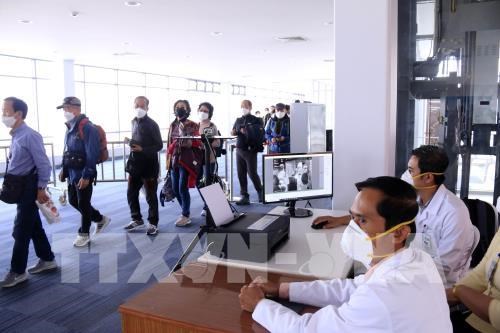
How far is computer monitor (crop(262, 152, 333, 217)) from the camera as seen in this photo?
8.15 feet

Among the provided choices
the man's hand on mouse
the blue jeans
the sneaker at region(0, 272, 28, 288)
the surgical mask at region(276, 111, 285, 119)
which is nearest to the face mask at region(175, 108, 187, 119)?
the blue jeans

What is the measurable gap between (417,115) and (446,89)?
40 cm

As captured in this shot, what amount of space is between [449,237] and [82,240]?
335cm

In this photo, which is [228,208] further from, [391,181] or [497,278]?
[497,278]

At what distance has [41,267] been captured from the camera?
3.34 meters

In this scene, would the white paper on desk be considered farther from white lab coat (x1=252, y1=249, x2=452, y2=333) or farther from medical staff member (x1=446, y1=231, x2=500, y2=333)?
medical staff member (x1=446, y1=231, x2=500, y2=333)

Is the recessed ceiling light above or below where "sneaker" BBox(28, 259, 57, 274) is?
above

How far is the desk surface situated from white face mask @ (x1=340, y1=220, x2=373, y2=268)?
0.79 feet

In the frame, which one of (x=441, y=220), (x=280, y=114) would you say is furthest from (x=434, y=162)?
(x=280, y=114)

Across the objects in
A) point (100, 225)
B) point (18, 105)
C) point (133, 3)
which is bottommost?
point (100, 225)

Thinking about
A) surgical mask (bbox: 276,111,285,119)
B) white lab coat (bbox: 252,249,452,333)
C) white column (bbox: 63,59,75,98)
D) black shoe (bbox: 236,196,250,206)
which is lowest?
black shoe (bbox: 236,196,250,206)

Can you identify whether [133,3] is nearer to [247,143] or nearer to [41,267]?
[247,143]

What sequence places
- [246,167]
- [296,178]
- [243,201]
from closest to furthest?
[296,178]
[243,201]
[246,167]

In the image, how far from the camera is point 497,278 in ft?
4.98
